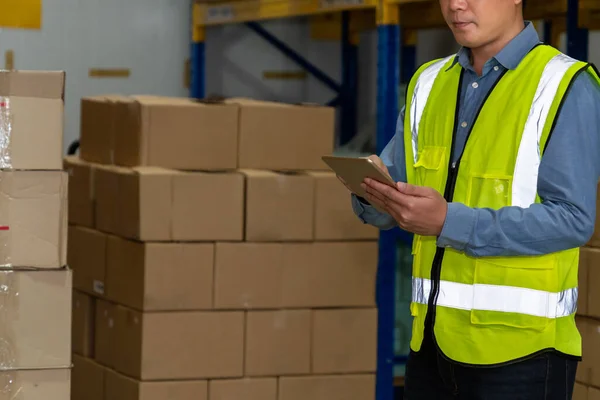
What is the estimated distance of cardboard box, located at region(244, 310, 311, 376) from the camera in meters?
4.53

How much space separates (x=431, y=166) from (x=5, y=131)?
1.55 m

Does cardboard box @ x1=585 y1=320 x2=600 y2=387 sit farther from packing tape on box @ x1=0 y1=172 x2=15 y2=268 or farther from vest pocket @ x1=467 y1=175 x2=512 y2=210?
packing tape on box @ x1=0 y1=172 x2=15 y2=268

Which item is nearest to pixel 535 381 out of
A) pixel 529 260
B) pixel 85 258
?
pixel 529 260

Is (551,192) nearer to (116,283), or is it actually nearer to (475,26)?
(475,26)

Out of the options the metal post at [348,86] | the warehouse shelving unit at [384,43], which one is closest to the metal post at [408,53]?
the warehouse shelving unit at [384,43]

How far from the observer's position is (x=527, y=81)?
231cm

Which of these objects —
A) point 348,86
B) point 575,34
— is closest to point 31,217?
point 575,34

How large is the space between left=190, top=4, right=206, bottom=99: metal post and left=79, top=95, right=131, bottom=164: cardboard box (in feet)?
6.50

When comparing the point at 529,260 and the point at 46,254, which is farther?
the point at 46,254

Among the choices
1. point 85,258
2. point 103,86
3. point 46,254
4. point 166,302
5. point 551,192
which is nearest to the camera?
point 551,192

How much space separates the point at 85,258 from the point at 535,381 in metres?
3.05

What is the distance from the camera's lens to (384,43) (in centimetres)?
481

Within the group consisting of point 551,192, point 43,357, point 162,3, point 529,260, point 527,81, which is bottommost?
point 43,357

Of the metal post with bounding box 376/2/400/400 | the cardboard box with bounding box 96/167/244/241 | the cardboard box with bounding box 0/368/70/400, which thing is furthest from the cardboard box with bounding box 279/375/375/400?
the cardboard box with bounding box 0/368/70/400
